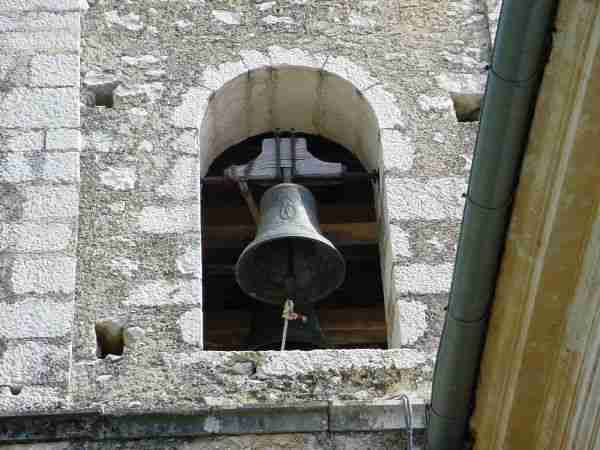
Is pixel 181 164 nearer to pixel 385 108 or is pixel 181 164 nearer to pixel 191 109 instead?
pixel 191 109

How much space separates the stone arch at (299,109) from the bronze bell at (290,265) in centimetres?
33

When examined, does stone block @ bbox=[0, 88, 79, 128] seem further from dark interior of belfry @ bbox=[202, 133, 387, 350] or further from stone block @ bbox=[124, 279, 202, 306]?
stone block @ bbox=[124, 279, 202, 306]

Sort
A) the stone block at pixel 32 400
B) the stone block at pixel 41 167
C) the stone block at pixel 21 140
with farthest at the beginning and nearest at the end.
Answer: the stone block at pixel 21 140
the stone block at pixel 41 167
the stone block at pixel 32 400

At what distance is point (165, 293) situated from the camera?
21.4 feet

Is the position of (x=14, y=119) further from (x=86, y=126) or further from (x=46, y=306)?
(x=46, y=306)

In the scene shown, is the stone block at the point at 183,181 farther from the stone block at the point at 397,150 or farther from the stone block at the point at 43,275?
the stone block at the point at 397,150

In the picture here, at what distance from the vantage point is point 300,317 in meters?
6.80

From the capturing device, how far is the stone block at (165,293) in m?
6.48

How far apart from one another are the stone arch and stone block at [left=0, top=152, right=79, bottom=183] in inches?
18.9

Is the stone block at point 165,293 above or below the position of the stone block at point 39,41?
below

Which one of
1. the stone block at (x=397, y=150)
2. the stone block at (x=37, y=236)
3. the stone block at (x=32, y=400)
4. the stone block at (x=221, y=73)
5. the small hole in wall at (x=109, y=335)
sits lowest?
the stone block at (x=32, y=400)

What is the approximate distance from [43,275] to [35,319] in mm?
232

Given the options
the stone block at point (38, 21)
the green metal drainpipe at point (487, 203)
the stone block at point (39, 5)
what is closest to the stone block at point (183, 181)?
the stone block at point (38, 21)

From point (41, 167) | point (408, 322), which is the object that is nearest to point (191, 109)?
point (41, 167)
